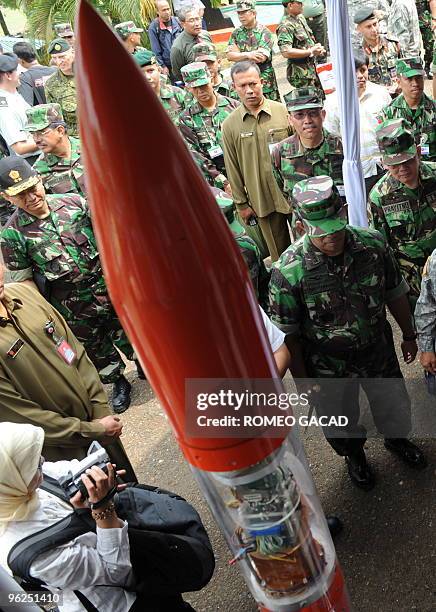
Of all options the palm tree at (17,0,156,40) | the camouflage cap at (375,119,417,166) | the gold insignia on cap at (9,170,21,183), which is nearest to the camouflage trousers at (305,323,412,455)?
the camouflage cap at (375,119,417,166)

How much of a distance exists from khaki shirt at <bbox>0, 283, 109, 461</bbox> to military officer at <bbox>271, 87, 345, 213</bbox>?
2211 millimetres

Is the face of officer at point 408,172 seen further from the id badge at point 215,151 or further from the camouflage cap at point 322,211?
the id badge at point 215,151

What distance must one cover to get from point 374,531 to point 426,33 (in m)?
8.05

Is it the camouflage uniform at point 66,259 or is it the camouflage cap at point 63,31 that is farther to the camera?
the camouflage cap at point 63,31

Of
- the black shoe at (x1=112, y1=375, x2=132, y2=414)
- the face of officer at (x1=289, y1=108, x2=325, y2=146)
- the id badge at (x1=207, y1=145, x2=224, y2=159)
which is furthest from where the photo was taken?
the id badge at (x1=207, y1=145, x2=224, y2=159)

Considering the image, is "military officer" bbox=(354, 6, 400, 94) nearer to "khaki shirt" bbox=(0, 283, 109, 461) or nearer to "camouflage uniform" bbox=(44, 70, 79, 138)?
"camouflage uniform" bbox=(44, 70, 79, 138)

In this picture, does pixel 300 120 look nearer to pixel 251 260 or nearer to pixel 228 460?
pixel 251 260

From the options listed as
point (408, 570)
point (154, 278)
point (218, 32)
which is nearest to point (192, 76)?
point (408, 570)

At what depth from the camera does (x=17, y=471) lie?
194 centimetres

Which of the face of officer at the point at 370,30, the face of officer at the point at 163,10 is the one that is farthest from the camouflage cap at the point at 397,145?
the face of officer at the point at 163,10

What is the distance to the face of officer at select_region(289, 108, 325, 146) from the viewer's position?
162 inches

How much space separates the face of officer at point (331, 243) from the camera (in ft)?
8.97

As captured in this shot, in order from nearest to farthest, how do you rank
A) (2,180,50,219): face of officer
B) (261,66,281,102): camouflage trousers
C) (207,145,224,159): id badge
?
1. (2,180,50,219): face of officer
2. (207,145,224,159): id badge
3. (261,66,281,102): camouflage trousers

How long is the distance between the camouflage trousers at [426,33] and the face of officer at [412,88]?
5027 millimetres
